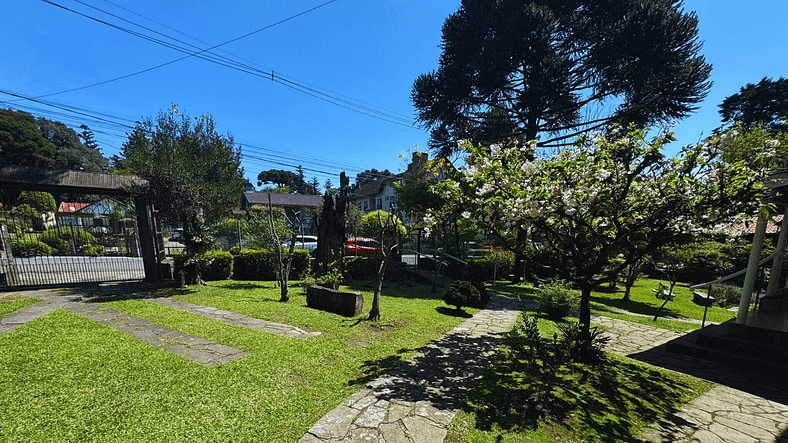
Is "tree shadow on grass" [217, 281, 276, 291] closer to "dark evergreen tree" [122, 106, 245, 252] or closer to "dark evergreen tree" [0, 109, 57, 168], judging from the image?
"dark evergreen tree" [122, 106, 245, 252]

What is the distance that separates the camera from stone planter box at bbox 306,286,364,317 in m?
7.13

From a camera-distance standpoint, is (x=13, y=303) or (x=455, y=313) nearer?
(x=13, y=303)

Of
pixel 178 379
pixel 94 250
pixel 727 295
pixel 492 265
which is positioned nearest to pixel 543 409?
pixel 178 379

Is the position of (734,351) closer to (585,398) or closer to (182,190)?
(585,398)

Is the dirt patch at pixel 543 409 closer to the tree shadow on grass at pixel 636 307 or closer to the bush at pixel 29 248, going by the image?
the tree shadow on grass at pixel 636 307

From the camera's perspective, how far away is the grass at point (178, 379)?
2.78 m

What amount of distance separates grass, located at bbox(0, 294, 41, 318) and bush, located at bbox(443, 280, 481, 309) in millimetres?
9747

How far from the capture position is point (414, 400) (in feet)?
11.8

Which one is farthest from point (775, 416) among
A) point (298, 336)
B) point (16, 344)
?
point (16, 344)

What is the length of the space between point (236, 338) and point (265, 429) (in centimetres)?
277

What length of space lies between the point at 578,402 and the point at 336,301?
531cm

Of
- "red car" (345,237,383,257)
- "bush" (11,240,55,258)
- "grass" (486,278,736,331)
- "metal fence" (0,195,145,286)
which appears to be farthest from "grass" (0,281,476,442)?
"red car" (345,237,383,257)

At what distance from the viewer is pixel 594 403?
3.76 metres

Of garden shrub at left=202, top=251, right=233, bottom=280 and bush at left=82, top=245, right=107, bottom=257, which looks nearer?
bush at left=82, top=245, right=107, bottom=257
